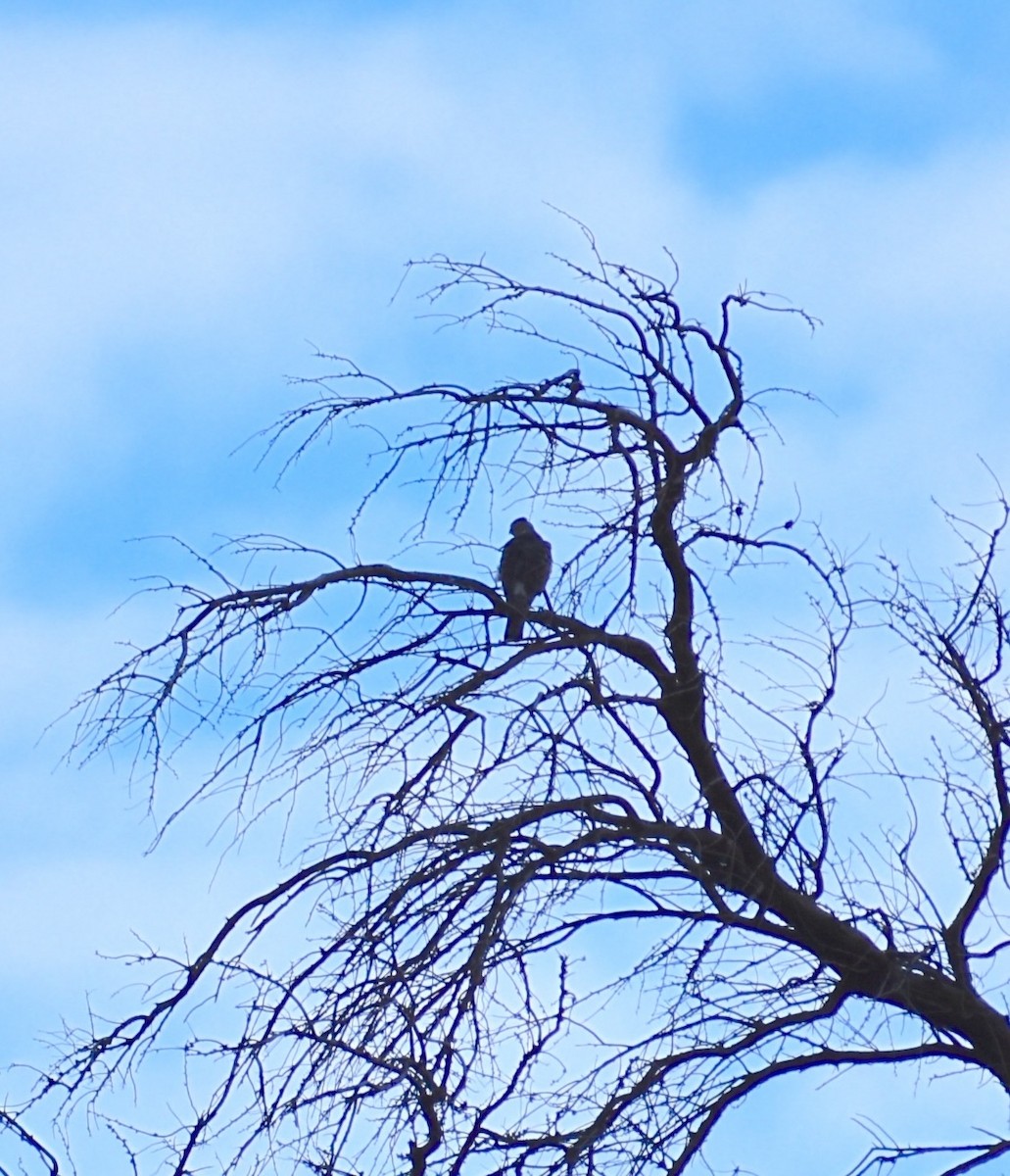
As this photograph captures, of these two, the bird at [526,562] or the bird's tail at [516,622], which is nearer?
the bird's tail at [516,622]

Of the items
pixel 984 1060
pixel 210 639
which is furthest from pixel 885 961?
pixel 210 639

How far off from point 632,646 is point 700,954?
2.56 ft

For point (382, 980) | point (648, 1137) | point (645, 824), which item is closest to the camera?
point (382, 980)

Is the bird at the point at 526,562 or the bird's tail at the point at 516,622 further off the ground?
the bird at the point at 526,562

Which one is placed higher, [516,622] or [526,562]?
[526,562]

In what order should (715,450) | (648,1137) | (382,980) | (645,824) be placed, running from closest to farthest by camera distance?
(382,980)
(648,1137)
(645,824)
(715,450)

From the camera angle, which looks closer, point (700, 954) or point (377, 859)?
point (377, 859)

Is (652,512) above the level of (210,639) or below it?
above

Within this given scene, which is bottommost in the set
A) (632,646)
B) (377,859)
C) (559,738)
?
(377,859)

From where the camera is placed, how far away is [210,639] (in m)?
4.13

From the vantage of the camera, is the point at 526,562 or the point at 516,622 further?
the point at 526,562

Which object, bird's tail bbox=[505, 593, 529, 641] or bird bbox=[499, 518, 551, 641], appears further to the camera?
bird bbox=[499, 518, 551, 641]

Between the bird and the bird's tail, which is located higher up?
the bird

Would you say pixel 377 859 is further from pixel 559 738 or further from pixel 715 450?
pixel 715 450
